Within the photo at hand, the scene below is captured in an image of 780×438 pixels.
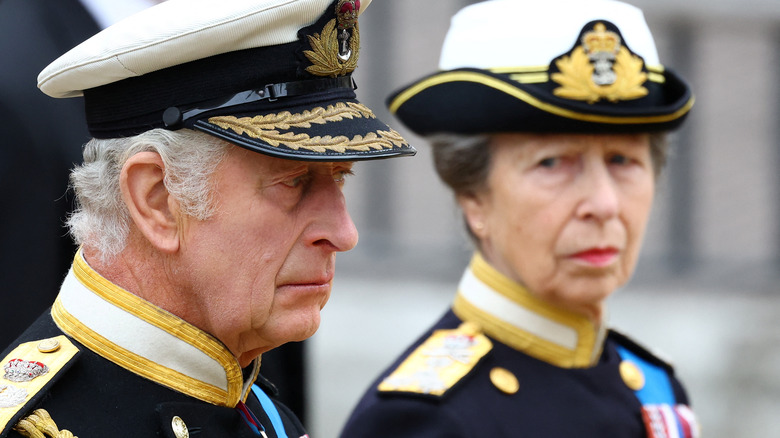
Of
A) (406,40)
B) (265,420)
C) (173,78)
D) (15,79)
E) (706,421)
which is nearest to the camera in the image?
(173,78)

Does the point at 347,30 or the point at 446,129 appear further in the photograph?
the point at 446,129

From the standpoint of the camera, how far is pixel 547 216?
3494 mm

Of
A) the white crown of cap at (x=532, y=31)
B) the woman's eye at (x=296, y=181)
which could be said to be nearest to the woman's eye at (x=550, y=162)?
the white crown of cap at (x=532, y=31)

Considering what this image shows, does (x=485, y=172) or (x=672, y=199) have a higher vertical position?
(x=485, y=172)

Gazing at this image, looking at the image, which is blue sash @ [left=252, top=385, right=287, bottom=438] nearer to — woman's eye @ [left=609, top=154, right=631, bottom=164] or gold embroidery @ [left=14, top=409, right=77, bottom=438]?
gold embroidery @ [left=14, top=409, right=77, bottom=438]

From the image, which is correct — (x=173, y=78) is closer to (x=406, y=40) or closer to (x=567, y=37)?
(x=567, y=37)

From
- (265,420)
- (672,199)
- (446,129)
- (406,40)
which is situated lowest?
(672,199)

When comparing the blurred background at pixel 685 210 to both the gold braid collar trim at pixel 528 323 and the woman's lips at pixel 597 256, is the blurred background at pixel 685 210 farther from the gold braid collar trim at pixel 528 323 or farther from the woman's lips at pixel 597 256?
the woman's lips at pixel 597 256

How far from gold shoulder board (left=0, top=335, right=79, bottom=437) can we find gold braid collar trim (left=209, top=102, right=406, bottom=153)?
56cm

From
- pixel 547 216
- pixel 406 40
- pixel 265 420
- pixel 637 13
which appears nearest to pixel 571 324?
pixel 547 216

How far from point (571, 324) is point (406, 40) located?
5686 mm

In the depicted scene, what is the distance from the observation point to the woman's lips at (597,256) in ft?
11.5

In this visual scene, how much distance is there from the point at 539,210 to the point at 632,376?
77cm

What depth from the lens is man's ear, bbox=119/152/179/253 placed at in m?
2.28
